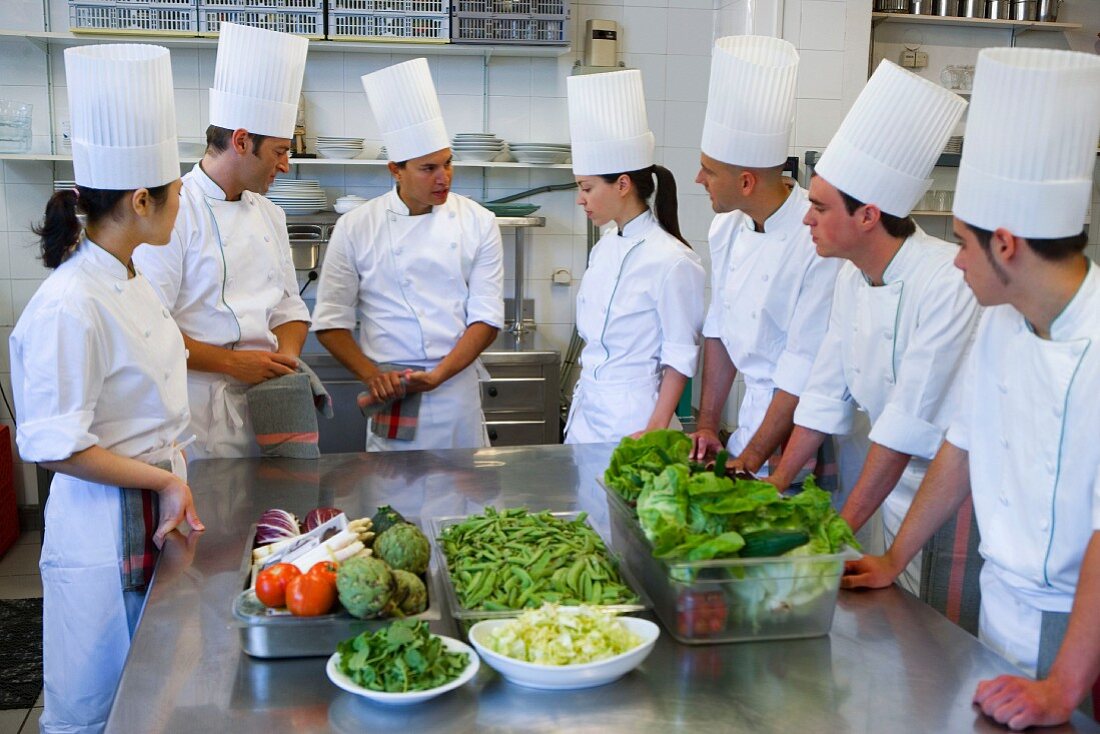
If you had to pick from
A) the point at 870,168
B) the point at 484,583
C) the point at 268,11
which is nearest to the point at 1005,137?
the point at 870,168

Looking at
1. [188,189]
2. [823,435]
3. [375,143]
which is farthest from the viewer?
[375,143]

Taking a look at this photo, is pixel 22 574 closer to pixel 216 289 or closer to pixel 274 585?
pixel 216 289

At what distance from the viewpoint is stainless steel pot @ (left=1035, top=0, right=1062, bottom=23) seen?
559cm

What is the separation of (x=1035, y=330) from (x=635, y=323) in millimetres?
1413

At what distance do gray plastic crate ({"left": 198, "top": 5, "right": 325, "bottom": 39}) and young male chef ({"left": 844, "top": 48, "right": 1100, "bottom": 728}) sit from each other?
3.66 m

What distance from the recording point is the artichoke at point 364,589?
1.53 metres

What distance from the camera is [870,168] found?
7.60 feet

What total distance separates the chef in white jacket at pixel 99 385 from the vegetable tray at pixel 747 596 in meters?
1.05

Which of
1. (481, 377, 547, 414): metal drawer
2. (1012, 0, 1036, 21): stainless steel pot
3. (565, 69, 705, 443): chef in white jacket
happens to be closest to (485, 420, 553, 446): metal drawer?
(481, 377, 547, 414): metal drawer

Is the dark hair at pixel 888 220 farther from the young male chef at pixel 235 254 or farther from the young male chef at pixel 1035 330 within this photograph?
the young male chef at pixel 235 254

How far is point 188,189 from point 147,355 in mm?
844

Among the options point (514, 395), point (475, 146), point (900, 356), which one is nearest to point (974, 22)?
point (475, 146)

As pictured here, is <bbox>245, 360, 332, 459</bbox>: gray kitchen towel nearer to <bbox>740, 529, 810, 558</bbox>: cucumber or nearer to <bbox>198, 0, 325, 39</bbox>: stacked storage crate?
<bbox>740, 529, 810, 558</bbox>: cucumber

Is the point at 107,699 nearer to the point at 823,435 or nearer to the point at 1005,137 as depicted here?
the point at 823,435
